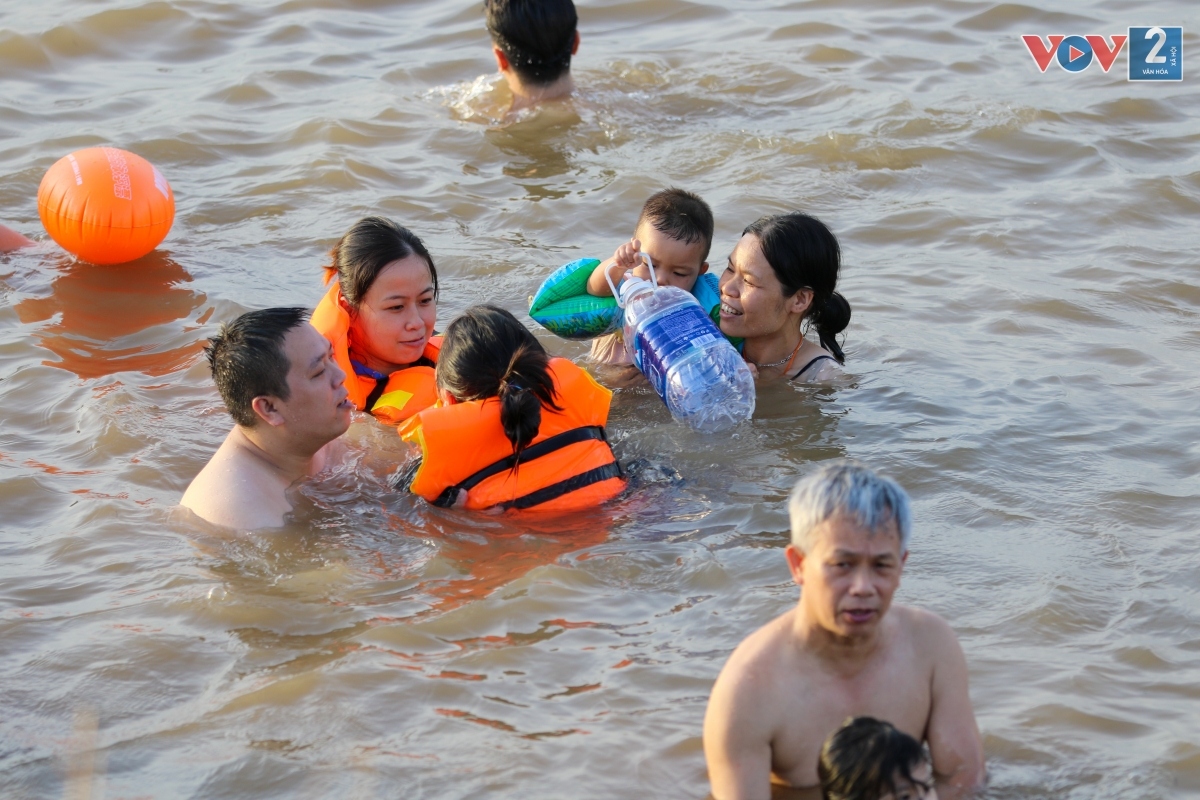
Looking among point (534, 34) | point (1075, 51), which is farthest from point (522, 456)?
point (1075, 51)

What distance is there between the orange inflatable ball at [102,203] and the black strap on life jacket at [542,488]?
132 inches

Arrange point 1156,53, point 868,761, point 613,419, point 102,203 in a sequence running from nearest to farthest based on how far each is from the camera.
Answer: point 868,761
point 613,419
point 102,203
point 1156,53

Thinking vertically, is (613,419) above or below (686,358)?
below

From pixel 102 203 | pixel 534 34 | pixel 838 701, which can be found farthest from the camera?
pixel 534 34

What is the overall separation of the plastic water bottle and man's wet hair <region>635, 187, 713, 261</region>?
0.56ft

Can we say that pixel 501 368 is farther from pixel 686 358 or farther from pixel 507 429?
pixel 686 358

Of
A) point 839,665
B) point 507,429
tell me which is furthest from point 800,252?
point 839,665

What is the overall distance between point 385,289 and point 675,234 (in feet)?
4.21

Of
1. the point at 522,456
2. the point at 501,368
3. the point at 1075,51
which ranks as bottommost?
the point at 522,456

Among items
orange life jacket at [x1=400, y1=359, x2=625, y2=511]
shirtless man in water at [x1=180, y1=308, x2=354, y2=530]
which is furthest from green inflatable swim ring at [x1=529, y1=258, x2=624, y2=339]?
shirtless man in water at [x1=180, y1=308, x2=354, y2=530]

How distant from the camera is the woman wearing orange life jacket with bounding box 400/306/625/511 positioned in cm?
Answer: 486

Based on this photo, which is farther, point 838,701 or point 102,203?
point 102,203

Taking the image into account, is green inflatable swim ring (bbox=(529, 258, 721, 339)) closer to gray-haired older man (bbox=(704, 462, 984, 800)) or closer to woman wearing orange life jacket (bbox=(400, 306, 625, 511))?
woman wearing orange life jacket (bbox=(400, 306, 625, 511))

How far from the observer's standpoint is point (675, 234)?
226 inches
